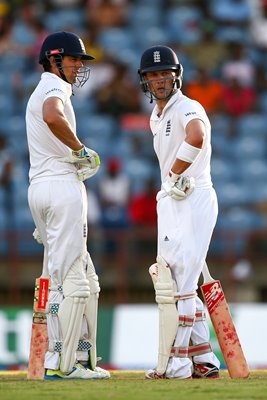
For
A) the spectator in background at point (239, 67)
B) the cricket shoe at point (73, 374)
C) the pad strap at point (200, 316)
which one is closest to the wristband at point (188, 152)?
the pad strap at point (200, 316)

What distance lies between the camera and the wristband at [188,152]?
7480mm

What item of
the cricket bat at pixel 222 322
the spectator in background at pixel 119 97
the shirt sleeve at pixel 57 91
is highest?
the spectator in background at pixel 119 97

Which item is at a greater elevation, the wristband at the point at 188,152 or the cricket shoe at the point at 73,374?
the wristband at the point at 188,152

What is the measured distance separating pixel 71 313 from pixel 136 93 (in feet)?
25.6

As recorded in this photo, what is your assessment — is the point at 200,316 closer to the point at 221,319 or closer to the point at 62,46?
the point at 221,319

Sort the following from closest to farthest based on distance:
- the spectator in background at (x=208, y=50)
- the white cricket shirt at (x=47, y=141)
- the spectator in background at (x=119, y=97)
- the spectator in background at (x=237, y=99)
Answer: the white cricket shirt at (x=47, y=141), the spectator in background at (x=119, y=97), the spectator in background at (x=237, y=99), the spectator in background at (x=208, y=50)

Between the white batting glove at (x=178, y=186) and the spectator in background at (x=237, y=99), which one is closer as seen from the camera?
the white batting glove at (x=178, y=186)

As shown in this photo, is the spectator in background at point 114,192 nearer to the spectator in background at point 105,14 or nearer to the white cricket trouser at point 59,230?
the spectator in background at point 105,14

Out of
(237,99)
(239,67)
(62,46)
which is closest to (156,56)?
(62,46)

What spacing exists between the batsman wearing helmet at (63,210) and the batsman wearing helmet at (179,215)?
1.44 feet

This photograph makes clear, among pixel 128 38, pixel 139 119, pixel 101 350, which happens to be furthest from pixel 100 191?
pixel 128 38

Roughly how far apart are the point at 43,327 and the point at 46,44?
1.77 metres

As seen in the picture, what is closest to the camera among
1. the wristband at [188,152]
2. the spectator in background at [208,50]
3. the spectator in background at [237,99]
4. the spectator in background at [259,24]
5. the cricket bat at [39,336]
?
the wristband at [188,152]

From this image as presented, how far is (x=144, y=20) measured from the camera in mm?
16734
